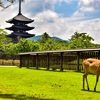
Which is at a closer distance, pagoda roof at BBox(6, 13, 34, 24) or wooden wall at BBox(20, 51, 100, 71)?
wooden wall at BBox(20, 51, 100, 71)

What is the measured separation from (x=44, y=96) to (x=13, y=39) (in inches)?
3445

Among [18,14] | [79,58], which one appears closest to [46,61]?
[79,58]

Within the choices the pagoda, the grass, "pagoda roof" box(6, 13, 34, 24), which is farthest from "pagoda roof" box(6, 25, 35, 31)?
the grass

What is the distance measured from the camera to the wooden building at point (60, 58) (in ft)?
116

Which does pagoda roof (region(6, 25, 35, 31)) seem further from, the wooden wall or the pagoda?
the wooden wall

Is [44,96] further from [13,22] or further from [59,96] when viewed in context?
[13,22]

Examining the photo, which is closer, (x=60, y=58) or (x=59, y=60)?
(x=60, y=58)

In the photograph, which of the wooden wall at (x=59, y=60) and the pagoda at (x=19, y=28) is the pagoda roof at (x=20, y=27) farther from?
the wooden wall at (x=59, y=60)

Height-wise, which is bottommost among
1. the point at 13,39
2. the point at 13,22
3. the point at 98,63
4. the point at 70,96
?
the point at 70,96

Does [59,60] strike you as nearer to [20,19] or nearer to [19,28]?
[19,28]

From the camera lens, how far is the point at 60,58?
41312 millimetres

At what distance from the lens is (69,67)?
127 feet

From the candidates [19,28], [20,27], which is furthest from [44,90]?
[20,27]

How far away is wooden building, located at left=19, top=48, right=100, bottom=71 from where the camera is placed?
35.5 meters
